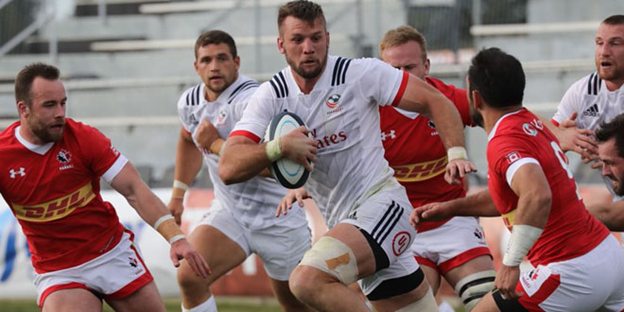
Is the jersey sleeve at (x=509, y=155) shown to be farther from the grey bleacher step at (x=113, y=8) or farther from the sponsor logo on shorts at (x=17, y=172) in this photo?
the grey bleacher step at (x=113, y=8)

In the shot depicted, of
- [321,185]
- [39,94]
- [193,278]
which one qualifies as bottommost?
[193,278]

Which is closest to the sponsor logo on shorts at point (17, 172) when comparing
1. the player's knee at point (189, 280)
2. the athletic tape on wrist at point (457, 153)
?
the player's knee at point (189, 280)

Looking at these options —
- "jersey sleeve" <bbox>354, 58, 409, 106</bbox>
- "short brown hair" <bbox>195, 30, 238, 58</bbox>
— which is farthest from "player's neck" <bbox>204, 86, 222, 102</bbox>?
"jersey sleeve" <bbox>354, 58, 409, 106</bbox>

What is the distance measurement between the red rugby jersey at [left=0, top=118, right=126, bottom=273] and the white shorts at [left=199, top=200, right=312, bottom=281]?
1528mm

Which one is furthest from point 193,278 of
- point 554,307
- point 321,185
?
point 554,307

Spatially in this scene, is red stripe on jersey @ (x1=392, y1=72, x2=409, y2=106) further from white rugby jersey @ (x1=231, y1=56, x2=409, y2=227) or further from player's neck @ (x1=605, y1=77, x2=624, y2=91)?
player's neck @ (x1=605, y1=77, x2=624, y2=91)

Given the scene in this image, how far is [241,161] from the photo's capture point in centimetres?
571

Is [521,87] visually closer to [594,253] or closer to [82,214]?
[594,253]

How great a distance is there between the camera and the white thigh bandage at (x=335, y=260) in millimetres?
5488

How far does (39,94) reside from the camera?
20.2ft

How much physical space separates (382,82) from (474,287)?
1.76m

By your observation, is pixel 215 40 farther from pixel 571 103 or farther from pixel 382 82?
pixel 571 103

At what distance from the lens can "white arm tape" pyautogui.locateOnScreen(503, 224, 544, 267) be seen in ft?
15.8

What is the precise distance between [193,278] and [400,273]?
2.03m
